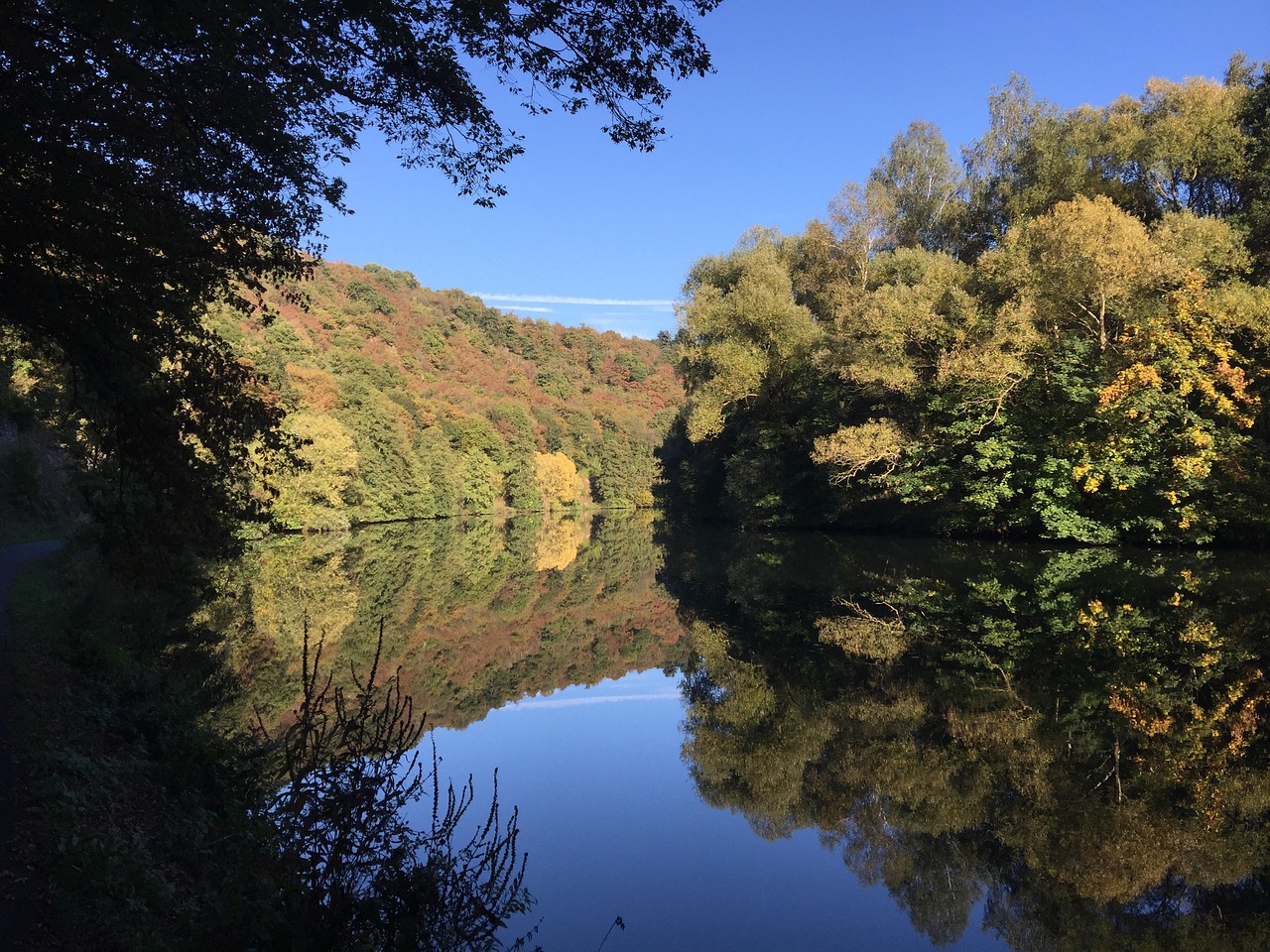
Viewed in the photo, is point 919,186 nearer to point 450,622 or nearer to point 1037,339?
point 1037,339

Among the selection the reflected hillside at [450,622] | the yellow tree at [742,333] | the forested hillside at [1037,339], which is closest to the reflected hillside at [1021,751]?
the reflected hillside at [450,622]

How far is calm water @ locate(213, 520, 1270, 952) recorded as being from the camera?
4961 millimetres

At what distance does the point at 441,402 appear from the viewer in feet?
280

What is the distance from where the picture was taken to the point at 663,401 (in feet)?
442

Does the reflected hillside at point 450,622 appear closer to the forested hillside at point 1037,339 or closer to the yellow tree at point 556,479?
the forested hillside at point 1037,339

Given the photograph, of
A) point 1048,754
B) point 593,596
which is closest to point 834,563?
point 593,596

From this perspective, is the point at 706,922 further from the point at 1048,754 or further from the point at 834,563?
the point at 834,563

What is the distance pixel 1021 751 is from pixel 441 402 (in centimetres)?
8184

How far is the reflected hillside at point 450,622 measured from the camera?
11430 mm

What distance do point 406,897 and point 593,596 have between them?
16061 mm

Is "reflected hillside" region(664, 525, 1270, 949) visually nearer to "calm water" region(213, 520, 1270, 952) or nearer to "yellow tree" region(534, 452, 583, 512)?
"calm water" region(213, 520, 1270, 952)

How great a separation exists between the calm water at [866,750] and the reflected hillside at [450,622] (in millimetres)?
106

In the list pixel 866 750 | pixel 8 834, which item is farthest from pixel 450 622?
pixel 8 834

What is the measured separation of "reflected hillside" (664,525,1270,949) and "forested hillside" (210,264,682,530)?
699cm
